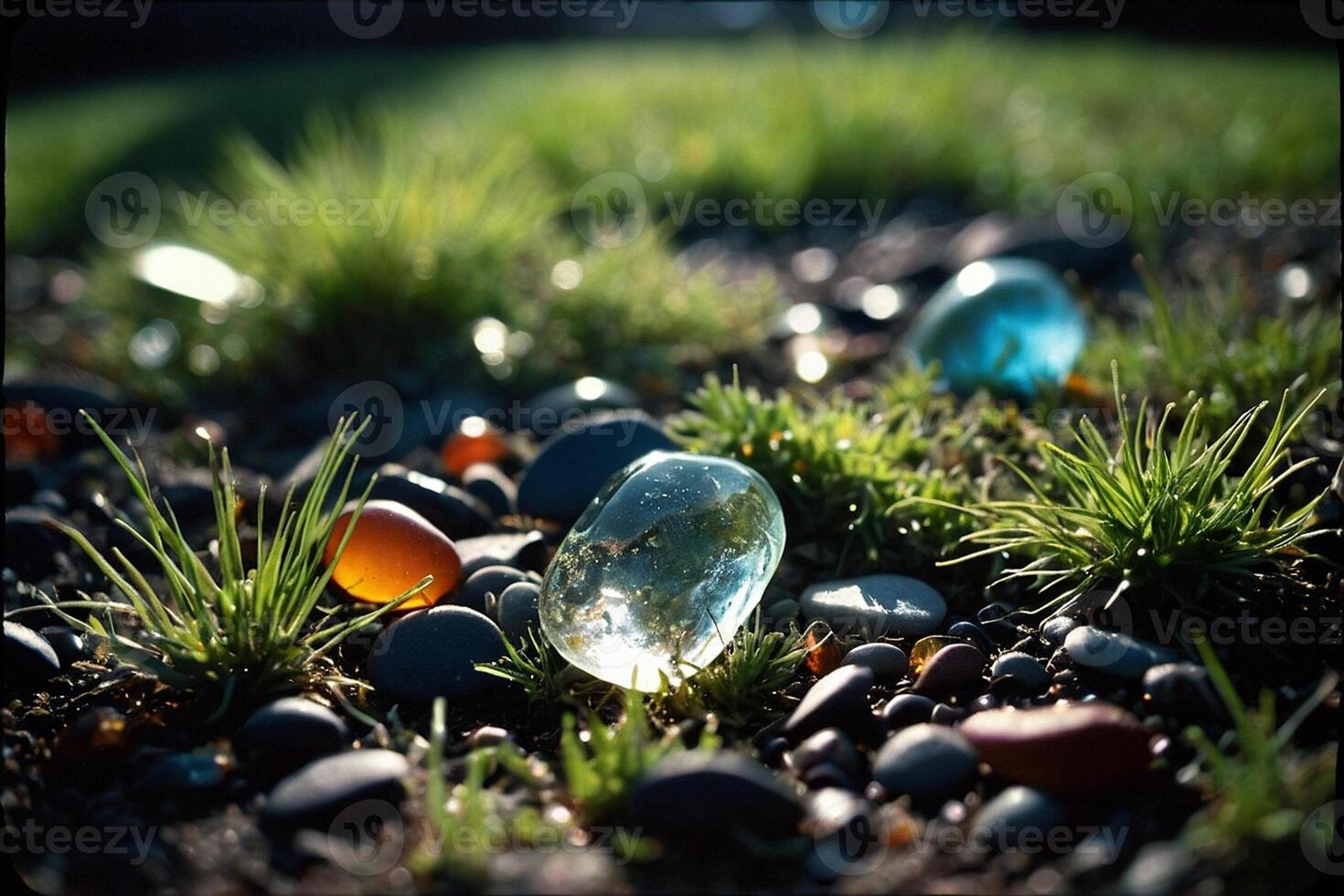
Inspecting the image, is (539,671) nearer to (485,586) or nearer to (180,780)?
(485,586)

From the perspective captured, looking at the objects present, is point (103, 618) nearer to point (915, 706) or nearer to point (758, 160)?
point (915, 706)

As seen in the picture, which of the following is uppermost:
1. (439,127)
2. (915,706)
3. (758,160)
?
(439,127)

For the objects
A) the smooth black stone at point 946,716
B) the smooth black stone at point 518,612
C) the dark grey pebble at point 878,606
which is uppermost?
the smooth black stone at point 518,612

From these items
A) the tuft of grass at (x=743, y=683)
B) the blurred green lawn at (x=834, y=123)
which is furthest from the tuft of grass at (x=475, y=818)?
the blurred green lawn at (x=834, y=123)

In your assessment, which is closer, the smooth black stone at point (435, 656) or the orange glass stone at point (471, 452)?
the smooth black stone at point (435, 656)

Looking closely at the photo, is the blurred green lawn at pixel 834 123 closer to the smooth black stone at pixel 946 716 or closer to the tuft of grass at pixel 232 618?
the smooth black stone at pixel 946 716

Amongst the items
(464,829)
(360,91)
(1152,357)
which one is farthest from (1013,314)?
(360,91)
